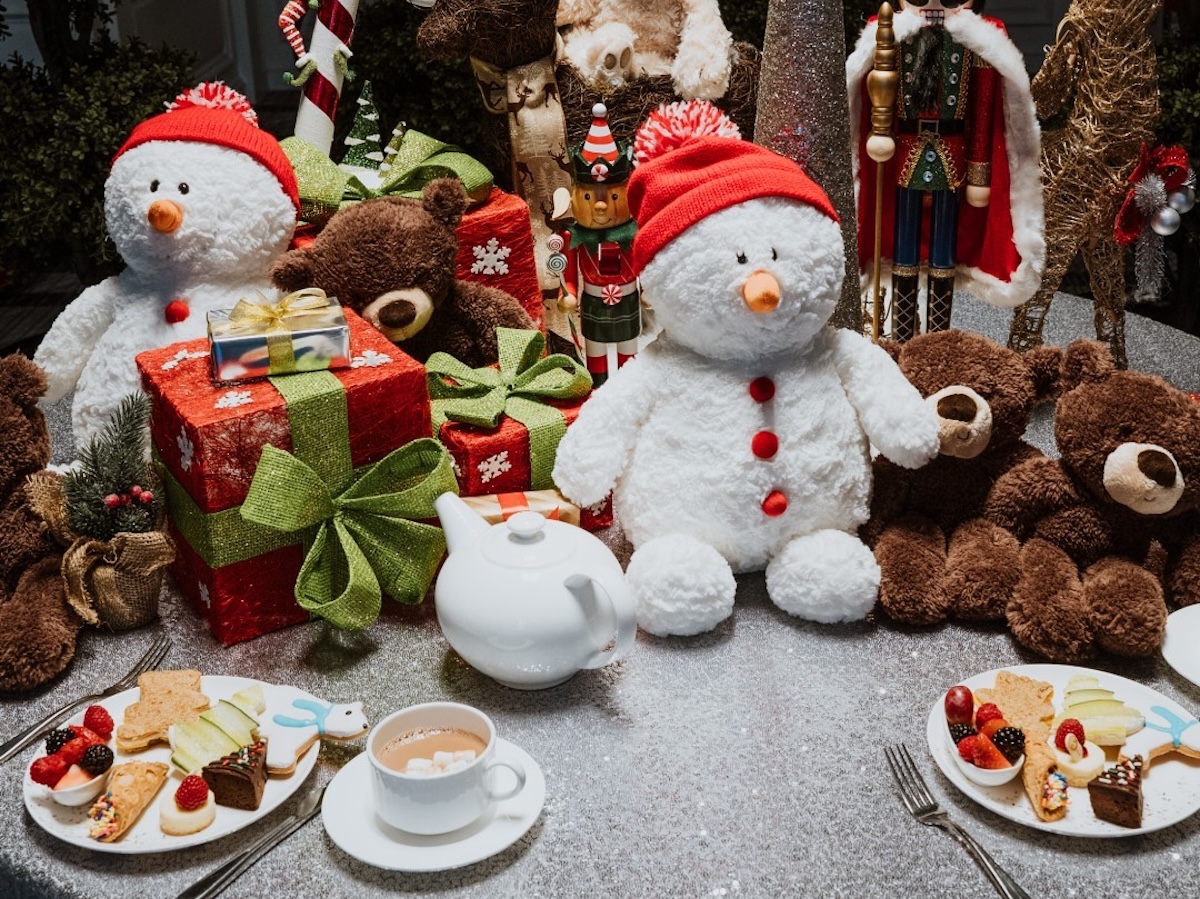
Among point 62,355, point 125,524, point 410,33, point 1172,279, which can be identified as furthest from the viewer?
point 1172,279

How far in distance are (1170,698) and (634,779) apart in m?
0.49

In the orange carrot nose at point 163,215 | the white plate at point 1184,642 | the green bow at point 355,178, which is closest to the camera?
the white plate at point 1184,642

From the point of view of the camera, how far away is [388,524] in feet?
4.49

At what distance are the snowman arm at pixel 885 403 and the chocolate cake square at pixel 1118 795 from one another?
383mm

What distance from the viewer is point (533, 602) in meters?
1.20

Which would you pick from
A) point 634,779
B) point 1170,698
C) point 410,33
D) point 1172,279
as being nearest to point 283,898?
point 634,779

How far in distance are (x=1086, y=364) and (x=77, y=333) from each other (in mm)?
1120

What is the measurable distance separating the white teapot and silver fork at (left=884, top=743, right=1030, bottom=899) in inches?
9.7

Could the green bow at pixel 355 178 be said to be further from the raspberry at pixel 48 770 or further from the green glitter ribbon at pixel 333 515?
the raspberry at pixel 48 770

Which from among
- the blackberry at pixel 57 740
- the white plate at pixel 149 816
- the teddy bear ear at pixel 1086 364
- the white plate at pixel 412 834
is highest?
the teddy bear ear at pixel 1086 364

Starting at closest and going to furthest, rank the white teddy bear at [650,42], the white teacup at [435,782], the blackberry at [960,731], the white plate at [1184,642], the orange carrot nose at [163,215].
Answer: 1. the white teacup at [435,782]
2. the blackberry at [960,731]
3. the white plate at [1184,642]
4. the orange carrot nose at [163,215]
5. the white teddy bear at [650,42]

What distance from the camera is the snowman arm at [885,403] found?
137cm

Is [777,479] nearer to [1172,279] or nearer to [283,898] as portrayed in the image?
[283,898]

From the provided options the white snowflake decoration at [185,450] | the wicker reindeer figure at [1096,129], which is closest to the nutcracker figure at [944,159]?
the wicker reindeer figure at [1096,129]
